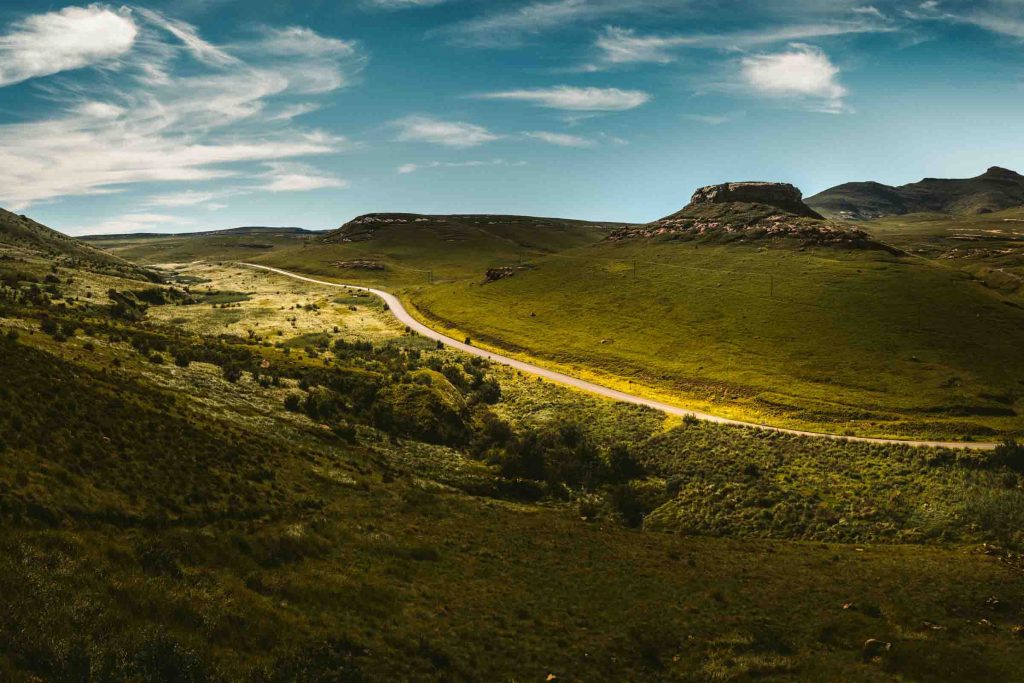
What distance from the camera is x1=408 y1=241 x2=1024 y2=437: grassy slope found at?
6297 centimetres

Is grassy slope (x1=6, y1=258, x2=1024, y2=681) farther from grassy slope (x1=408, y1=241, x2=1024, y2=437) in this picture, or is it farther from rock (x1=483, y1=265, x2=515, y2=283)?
rock (x1=483, y1=265, x2=515, y2=283)

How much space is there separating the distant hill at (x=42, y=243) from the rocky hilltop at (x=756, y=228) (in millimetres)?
155175

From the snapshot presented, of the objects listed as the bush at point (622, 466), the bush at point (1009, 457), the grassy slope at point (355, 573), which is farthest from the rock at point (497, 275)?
the bush at point (1009, 457)

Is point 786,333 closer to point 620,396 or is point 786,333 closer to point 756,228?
point 620,396

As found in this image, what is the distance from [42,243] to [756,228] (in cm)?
20268

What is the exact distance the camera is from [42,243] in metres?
146

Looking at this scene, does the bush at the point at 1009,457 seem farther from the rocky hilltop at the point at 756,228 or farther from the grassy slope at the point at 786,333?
the rocky hilltop at the point at 756,228

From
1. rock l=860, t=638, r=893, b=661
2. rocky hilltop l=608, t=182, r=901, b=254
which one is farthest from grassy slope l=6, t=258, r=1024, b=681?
rocky hilltop l=608, t=182, r=901, b=254

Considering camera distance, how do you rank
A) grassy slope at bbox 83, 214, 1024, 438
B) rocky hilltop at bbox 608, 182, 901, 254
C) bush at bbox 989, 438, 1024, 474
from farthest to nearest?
1. rocky hilltop at bbox 608, 182, 901, 254
2. grassy slope at bbox 83, 214, 1024, 438
3. bush at bbox 989, 438, 1024, 474

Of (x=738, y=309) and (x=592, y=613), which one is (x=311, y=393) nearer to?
(x=592, y=613)

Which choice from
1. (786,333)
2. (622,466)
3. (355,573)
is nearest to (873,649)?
(355,573)

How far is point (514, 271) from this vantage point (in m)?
158

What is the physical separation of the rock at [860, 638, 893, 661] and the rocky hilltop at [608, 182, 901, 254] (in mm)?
130990

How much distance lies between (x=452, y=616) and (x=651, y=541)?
58.3ft
